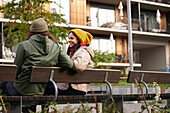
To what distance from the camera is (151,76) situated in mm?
6148

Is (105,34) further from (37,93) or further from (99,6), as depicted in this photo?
(37,93)

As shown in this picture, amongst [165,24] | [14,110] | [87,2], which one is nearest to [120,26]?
[87,2]

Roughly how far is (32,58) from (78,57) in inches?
31.9

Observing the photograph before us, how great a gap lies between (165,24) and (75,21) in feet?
34.0

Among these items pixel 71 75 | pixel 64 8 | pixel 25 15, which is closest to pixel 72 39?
pixel 71 75

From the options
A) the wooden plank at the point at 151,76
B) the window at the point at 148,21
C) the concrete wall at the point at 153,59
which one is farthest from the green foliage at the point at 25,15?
the concrete wall at the point at 153,59

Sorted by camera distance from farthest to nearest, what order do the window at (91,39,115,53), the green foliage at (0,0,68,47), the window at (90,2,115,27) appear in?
the window at (91,39,115,53) → the window at (90,2,115,27) → the green foliage at (0,0,68,47)

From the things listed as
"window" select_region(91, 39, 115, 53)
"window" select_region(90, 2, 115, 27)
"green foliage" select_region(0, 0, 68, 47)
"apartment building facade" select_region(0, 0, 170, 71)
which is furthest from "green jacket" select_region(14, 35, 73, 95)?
"window" select_region(91, 39, 115, 53)

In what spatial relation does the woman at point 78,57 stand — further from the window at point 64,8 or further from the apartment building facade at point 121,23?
the window at point 64,8

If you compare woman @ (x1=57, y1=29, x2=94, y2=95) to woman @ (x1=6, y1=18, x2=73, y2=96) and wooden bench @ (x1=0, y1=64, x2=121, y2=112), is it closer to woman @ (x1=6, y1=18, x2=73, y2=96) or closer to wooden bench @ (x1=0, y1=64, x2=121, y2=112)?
wooden bench @ (x1=0, y1=64, x2=121, y2=112)

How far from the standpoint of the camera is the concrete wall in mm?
32188

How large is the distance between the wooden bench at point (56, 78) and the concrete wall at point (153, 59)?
90.5 ft

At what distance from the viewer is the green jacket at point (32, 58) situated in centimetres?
425

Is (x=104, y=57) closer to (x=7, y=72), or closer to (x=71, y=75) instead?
(x=71, y=75)
